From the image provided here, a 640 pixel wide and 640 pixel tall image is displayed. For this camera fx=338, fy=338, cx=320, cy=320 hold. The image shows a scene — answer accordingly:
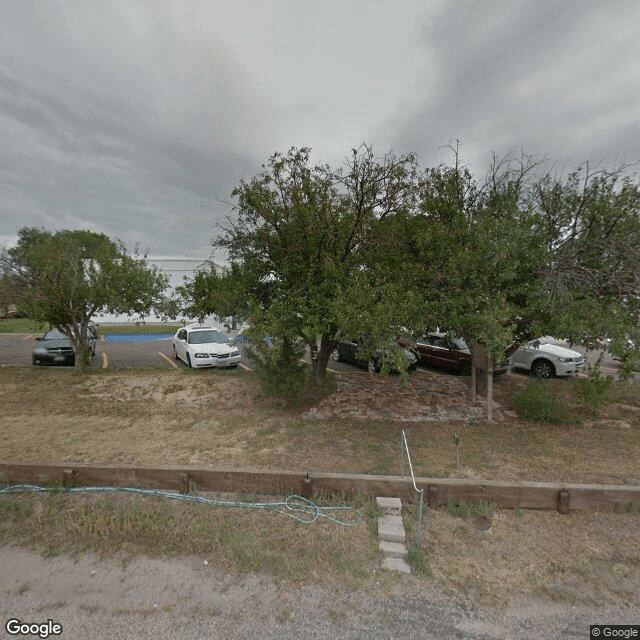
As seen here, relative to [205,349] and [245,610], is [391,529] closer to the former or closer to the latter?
[245,610]

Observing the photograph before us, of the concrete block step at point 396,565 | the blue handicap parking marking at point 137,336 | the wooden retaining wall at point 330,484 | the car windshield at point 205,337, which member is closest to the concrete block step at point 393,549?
the concrete block step at point 396,565

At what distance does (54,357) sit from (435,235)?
1312 cm

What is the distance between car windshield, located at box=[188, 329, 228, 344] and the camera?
12.2 meters

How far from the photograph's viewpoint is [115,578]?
9.22 ft

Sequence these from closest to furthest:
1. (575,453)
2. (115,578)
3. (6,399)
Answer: (115,578), (575,453), (6,399)

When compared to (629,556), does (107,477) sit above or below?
above

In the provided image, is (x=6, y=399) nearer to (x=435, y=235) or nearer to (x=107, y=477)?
(x=107, y=477)

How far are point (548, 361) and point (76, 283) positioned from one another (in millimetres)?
14142

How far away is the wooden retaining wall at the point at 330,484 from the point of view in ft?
12.5

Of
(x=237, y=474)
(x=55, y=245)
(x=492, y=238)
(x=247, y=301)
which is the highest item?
(x=55, y=245)

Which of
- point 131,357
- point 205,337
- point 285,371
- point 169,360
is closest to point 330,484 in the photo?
point 285,371

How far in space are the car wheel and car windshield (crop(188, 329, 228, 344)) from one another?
10.5 metres

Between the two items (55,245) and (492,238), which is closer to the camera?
(492,238)

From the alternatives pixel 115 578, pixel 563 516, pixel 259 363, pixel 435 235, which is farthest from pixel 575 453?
pixel 115 578
